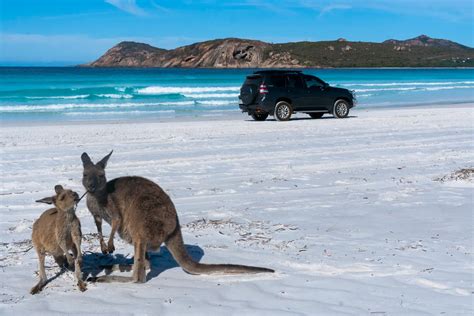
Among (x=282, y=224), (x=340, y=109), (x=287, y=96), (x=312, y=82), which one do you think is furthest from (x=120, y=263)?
(x=312, y=82)

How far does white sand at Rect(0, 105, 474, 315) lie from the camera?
5172 millimetres

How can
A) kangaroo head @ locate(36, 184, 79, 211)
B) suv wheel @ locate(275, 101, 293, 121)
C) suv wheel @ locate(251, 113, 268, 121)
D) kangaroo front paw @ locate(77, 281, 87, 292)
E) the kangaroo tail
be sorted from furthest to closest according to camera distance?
1. suv wheel @ locate(251, 113, 268, 121)
2. suv wheel @ locate(275, 101, 293, 121)
3. the kangaroo tail
4. kangaroo front paw @ locate(77, 281, 87, 292)
5. kangaroo head @ locate(36, 184, 79, 211)

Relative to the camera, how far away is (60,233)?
5.12 metres

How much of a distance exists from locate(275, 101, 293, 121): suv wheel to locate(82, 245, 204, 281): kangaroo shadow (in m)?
17.8

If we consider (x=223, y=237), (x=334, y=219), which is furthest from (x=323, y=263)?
(x=334, y=219)

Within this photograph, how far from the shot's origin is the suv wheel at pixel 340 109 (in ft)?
82.7

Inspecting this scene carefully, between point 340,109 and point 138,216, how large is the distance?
20553 mm

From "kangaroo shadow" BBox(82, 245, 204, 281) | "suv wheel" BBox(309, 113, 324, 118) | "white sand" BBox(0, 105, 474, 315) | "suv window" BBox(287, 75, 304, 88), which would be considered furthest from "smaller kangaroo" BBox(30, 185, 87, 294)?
"suv wheel" BBox(309, 113, 324, 118)

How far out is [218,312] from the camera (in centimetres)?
490

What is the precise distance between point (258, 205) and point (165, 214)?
138 inches

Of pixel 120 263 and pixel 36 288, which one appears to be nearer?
pixel 36 288

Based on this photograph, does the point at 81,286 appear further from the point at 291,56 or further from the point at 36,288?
the point at 291,56

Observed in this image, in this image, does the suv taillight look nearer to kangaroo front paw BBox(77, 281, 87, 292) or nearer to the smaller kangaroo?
the smaller kangaroo

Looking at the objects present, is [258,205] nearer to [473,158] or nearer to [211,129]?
[473,158]
